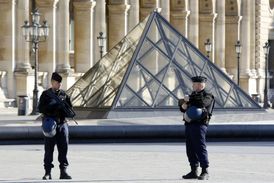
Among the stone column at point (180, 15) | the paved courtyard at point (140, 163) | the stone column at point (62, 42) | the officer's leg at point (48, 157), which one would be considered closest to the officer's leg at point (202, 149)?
the paved courtyard at point (140, 163)

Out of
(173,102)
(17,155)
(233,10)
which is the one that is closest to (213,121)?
(173,102)

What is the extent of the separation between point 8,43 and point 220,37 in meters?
27.1

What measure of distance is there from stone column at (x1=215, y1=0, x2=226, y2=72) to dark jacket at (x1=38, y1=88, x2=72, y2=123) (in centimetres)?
5729

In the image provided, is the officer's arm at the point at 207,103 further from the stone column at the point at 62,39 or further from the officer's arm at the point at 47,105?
the stone column at the point at 62,39

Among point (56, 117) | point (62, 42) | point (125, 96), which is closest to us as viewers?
point (56, 117)

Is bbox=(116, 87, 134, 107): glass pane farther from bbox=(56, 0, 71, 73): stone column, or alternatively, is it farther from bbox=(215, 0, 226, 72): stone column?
bbox=(215, 0, 226, 72): stone column

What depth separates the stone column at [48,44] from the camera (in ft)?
175

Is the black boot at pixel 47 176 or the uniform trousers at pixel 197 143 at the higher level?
the uniform trousers at pixel 197 143

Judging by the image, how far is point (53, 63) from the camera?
5347 cm

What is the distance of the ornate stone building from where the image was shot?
4994 cm

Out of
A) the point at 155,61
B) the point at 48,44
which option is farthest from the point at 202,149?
the point at 48,44

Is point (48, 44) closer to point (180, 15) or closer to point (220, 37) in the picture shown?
point (180, 15)

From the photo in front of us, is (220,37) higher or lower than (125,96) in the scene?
higher

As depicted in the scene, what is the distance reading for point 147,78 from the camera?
34531mm
